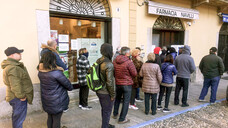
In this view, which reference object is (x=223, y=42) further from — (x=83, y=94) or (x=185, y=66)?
(x=83, y=94)

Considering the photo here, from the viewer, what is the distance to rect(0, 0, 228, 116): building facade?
455 cm

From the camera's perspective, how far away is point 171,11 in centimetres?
742

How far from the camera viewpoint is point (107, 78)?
328cm

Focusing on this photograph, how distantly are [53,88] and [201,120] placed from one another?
377 centimetres

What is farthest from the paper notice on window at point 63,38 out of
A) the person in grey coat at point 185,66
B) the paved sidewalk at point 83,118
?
the person in grey coat at point 185,66

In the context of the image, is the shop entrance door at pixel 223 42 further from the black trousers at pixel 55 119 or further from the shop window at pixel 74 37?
the black trousers at pixel 55 119

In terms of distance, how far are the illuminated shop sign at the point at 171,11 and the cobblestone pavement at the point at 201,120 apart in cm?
406

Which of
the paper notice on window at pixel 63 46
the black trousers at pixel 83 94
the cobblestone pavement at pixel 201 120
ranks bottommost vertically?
the cobblestone pavement at pixel 201 120

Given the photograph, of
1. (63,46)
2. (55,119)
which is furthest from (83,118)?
(63,46)

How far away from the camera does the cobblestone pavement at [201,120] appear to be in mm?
4148

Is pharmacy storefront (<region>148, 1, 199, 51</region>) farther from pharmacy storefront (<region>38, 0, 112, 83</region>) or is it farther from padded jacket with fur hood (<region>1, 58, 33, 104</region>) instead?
padded jacket with fur hood (<region>1, 58, 33, 104</region>)

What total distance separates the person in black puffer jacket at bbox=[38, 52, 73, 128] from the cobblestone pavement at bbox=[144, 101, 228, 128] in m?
2.23

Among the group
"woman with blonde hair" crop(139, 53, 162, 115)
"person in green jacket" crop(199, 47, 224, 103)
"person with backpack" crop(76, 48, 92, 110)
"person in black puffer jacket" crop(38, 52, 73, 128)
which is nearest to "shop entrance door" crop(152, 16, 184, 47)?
"person in green jacket" crop(199, 47, 224, 103)

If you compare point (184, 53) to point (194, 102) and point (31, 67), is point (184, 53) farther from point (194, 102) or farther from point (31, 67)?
point (31, 67)
